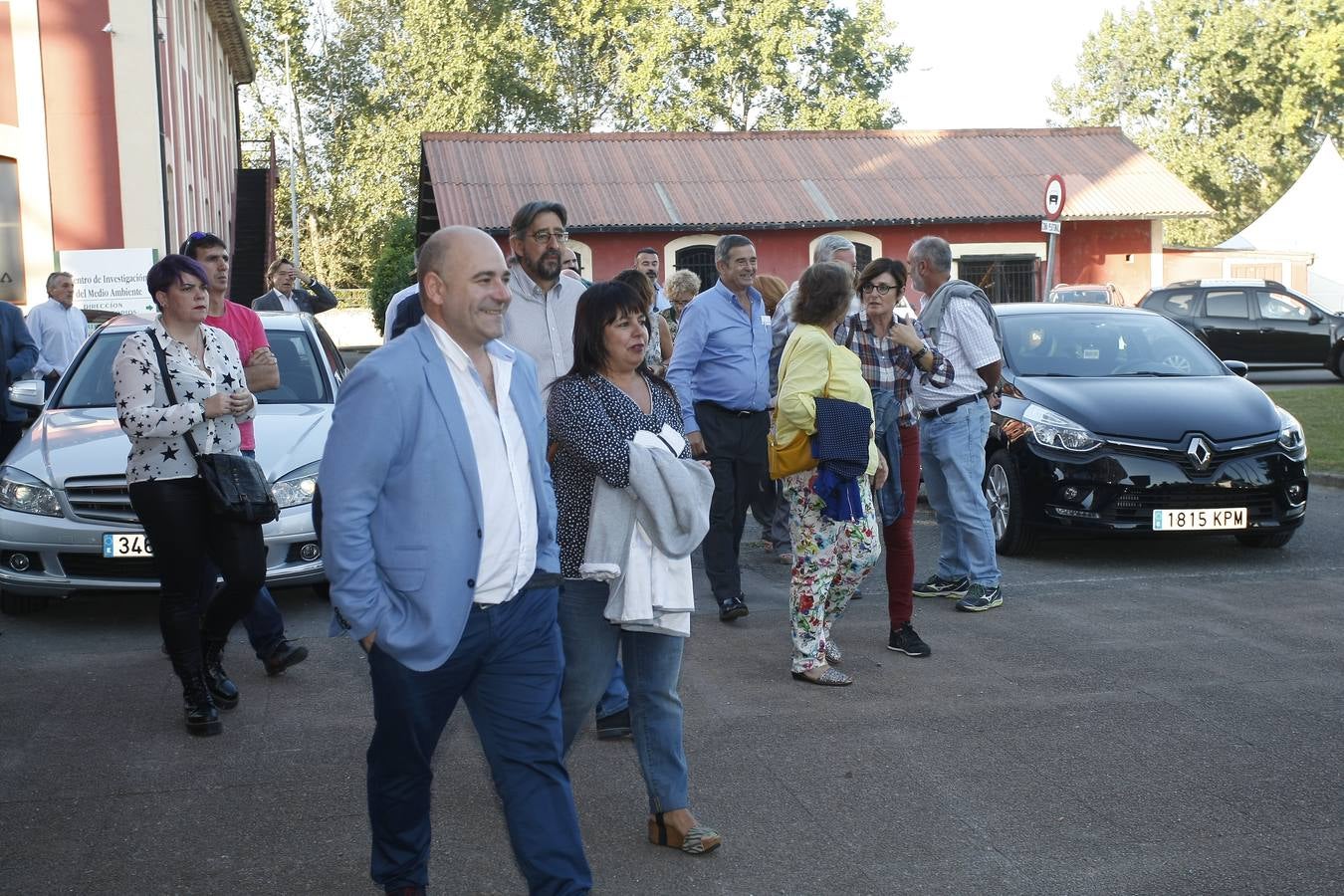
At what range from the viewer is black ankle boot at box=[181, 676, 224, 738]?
5.43 metres

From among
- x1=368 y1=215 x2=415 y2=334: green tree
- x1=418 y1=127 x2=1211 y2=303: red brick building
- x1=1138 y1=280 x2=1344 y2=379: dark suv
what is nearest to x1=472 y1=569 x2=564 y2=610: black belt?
x1=1138 y1=280 x2=1344 y2=379: dark suv

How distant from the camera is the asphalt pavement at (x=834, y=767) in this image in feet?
13.3

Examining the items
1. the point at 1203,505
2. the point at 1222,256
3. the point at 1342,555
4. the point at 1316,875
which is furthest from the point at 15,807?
the point at 1222,256

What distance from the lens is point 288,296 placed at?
42.3 ft

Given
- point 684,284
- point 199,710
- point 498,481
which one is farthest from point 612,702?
point 684,284

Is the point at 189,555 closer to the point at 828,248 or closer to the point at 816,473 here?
the point at 816,473

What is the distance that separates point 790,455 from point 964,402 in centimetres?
182

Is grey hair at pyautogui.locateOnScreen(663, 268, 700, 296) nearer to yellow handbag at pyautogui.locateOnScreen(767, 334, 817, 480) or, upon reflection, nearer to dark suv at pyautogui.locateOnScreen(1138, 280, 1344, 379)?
yellow handbag at pyautogui.locateOnScreen(767, 334, 817, 480)

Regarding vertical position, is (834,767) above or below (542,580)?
below

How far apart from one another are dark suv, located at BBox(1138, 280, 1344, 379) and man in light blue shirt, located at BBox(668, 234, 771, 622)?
18680mm

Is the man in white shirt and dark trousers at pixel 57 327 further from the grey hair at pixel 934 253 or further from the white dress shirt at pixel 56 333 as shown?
the grey hair at pixel 934 253

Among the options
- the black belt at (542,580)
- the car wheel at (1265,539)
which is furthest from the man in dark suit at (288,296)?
the black belt at (542,580)

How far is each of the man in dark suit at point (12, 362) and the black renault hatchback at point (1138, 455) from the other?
20.6ft

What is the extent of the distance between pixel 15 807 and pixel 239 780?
71 cm
